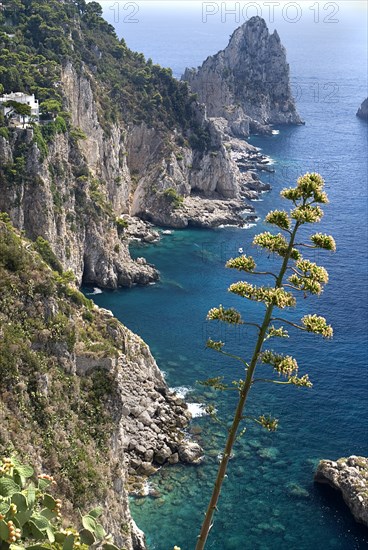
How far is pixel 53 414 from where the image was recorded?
150 feet

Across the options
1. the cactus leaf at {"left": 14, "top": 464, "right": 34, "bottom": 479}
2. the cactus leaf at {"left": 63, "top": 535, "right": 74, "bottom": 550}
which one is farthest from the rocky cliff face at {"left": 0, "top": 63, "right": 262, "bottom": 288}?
the cactus leaf at {"left": 63, "top": 535, "right": 74, "bottom": 550}

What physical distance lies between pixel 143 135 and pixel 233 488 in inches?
3495

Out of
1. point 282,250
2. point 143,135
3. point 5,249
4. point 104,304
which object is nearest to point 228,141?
point 143,135

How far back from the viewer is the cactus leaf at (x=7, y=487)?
17.7 m

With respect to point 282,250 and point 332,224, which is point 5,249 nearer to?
point 282,250

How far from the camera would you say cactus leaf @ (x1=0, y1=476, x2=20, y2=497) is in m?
17.7

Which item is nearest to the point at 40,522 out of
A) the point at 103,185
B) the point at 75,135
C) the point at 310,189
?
the point at 310,189

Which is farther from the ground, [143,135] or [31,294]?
[143,135]

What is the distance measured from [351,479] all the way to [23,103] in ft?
197

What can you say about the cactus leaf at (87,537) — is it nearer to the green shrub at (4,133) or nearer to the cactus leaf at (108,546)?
the cactus leaf at (108,546)

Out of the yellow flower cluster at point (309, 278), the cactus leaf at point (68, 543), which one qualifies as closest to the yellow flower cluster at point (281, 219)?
the yellow flower cluster at point (309, 278)

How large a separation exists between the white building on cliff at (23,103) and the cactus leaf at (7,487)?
73039mm

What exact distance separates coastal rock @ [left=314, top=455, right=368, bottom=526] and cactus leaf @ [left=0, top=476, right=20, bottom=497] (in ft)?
147

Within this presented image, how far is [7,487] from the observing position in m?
17.7
